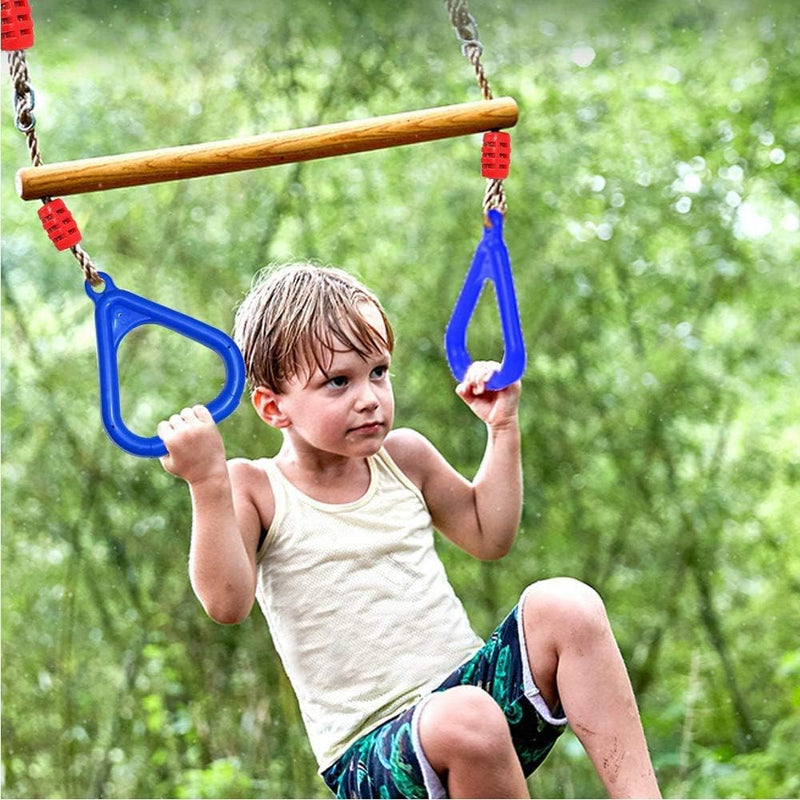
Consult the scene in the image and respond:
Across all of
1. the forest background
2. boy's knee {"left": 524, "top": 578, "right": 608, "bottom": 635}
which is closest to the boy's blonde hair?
boy's knee {"left": 524, "top": 578, "right": 608, "bottom": 635}

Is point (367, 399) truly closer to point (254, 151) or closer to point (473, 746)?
point (254, 151)

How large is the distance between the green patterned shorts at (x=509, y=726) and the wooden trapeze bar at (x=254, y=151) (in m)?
0.52

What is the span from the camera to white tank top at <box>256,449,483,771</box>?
56.9 inches

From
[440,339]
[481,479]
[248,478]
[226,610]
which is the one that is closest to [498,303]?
[481,479]

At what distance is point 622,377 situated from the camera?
2.97 meters

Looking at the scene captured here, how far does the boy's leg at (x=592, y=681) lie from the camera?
1258 mm

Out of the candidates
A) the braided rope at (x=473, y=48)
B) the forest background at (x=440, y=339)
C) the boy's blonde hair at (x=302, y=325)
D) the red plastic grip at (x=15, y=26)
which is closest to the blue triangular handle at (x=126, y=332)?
the boy's blonde hair at (x=302, y=325)

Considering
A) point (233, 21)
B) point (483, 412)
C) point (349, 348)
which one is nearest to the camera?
point (349, 348)

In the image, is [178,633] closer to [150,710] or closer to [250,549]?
[150,710]

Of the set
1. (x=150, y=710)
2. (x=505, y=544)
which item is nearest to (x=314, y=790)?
(x=150, y=710)

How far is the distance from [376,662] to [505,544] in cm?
24

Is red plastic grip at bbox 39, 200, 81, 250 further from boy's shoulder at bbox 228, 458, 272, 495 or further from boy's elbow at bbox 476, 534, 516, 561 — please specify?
boy's elbow at bbox 476, 534, 516, 561

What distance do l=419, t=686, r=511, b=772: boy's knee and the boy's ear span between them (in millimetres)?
396

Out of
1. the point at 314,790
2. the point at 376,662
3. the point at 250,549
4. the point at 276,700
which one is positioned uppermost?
the point at 250,549
